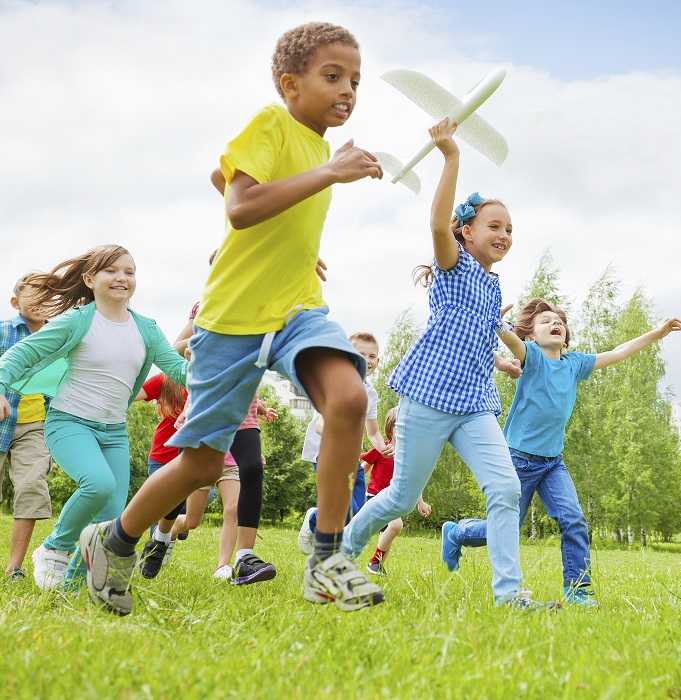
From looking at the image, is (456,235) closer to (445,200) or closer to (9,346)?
(445,200)

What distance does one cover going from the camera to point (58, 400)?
15.8 feet

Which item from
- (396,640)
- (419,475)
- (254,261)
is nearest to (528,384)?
(419,475)

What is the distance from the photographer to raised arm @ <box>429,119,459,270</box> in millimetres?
4027

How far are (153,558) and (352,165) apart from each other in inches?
159

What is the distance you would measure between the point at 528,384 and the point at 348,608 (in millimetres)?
3327

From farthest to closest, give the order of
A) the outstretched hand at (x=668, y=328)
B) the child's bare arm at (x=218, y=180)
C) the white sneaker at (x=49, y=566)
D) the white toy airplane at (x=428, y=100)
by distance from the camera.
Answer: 1. the outstretched hand at (x=668, y=328)
2. the white sneaker at (x=49, y=566)
3. the white toy airplane at (x=428, y=100)
4. the child's bare arm at (x=218, y=180)

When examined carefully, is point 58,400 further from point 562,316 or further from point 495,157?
point 562,316

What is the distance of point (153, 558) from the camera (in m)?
6.14

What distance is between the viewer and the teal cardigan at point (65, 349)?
15.0ft

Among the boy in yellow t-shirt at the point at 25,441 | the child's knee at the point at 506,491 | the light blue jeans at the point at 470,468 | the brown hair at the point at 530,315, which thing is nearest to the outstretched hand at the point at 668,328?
the brown hair at the point at 530,315

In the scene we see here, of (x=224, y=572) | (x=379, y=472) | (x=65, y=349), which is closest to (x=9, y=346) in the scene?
(x=65, y=349)

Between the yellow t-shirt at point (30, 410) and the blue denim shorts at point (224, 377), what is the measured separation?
372 centimetres

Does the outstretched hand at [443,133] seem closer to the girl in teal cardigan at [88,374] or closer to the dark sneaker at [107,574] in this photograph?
the girl in teal cardigan at [88,374]

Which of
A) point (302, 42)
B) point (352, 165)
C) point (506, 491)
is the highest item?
point (302, 42)
